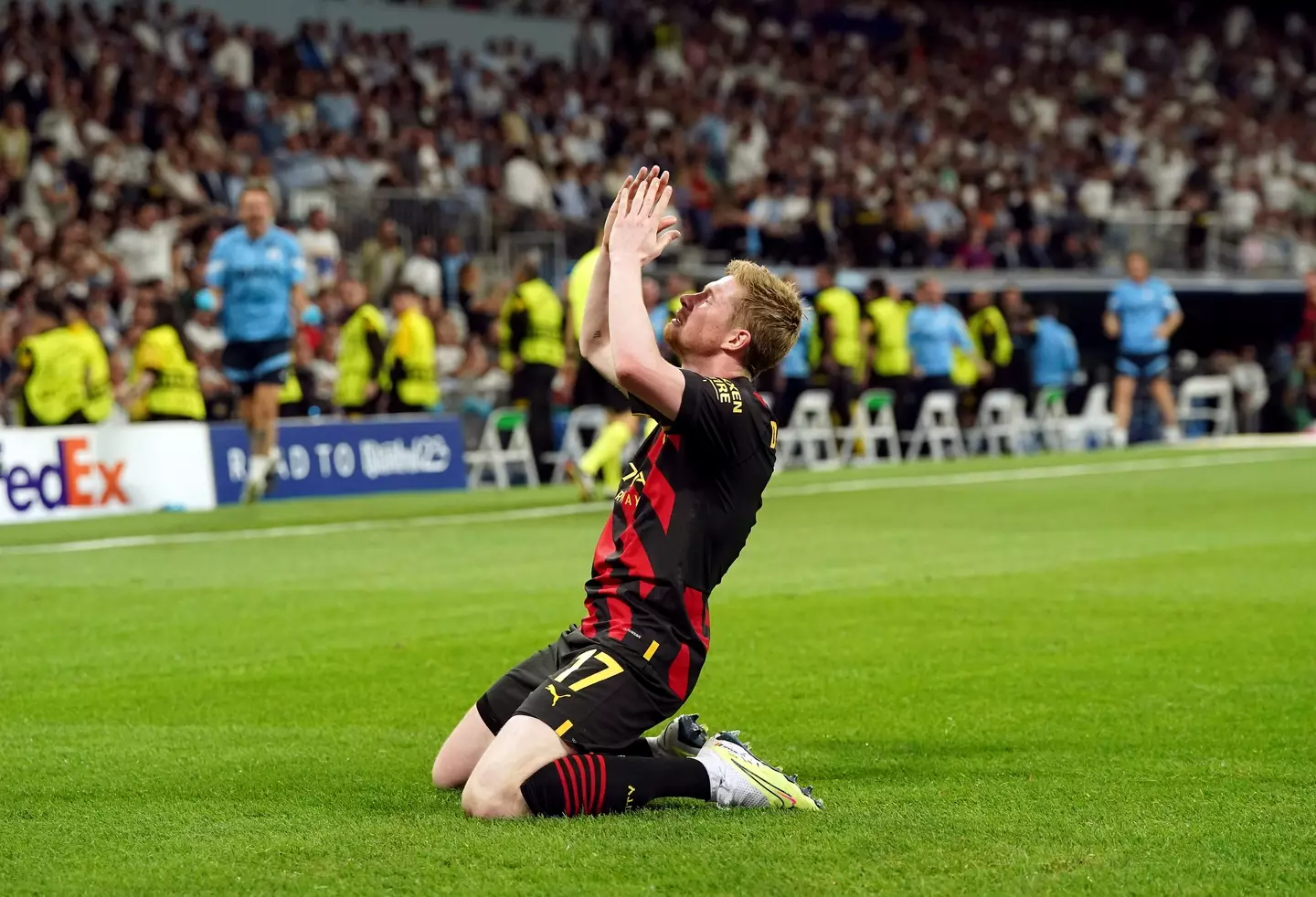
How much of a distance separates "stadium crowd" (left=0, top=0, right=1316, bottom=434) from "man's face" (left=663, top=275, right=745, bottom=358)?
42.3ft

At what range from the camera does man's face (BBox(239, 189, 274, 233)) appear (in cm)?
1572

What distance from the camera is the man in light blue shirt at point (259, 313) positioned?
16094 millimetres

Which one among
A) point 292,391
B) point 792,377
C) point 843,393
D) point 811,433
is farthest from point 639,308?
point 843,393

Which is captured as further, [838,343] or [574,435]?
[838,343]

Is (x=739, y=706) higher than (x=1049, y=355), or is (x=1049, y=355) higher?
(x=1049, y=355)

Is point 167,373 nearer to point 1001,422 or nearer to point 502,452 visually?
point 502,452

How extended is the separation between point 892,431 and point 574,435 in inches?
222

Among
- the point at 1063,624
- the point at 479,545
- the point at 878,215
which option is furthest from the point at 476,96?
the point at 1063,624

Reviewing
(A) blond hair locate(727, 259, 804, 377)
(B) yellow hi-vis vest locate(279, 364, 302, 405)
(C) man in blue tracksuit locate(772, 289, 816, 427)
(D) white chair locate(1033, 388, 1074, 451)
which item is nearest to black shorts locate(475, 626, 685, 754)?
(A) blond hair locate(727, 259, 804, 377)

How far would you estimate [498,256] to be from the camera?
26.0 metres

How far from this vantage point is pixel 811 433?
24719 mm

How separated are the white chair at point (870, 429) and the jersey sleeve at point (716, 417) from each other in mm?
19753

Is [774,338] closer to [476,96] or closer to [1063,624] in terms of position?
[1063,624]

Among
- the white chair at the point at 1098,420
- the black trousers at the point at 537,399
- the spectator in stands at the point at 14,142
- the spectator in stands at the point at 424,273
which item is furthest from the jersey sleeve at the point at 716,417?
the white chair at the point at 1098,420
